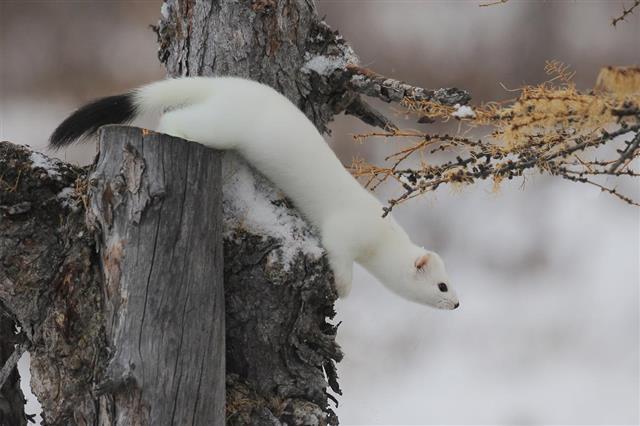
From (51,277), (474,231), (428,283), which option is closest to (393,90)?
(428,283)

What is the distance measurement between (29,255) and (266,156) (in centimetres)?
34

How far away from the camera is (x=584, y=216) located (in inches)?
84.4

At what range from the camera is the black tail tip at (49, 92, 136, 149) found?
1.14 m

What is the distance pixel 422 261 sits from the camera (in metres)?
1.24

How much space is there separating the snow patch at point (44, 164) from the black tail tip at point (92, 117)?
0.04 m

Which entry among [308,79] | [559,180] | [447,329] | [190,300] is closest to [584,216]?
[559,180]

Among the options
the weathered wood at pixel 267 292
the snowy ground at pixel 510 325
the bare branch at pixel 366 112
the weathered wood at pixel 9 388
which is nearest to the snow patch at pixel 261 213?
the weathered wood at pixel 267 292

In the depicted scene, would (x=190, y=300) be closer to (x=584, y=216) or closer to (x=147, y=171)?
(x=147, y=171)

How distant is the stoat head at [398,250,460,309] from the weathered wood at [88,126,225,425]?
0.35 meters

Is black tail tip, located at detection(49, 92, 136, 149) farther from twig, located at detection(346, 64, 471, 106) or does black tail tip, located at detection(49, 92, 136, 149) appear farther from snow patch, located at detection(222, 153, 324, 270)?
twig, located at detection(346, 64, 471, 106)

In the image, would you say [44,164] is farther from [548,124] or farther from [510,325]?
[510,325]

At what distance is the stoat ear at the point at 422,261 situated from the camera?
124 cm

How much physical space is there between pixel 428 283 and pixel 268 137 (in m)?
0.34

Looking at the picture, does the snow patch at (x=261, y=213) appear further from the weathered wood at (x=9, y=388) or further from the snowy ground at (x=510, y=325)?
the snowy ground at (x=510, y=325)
